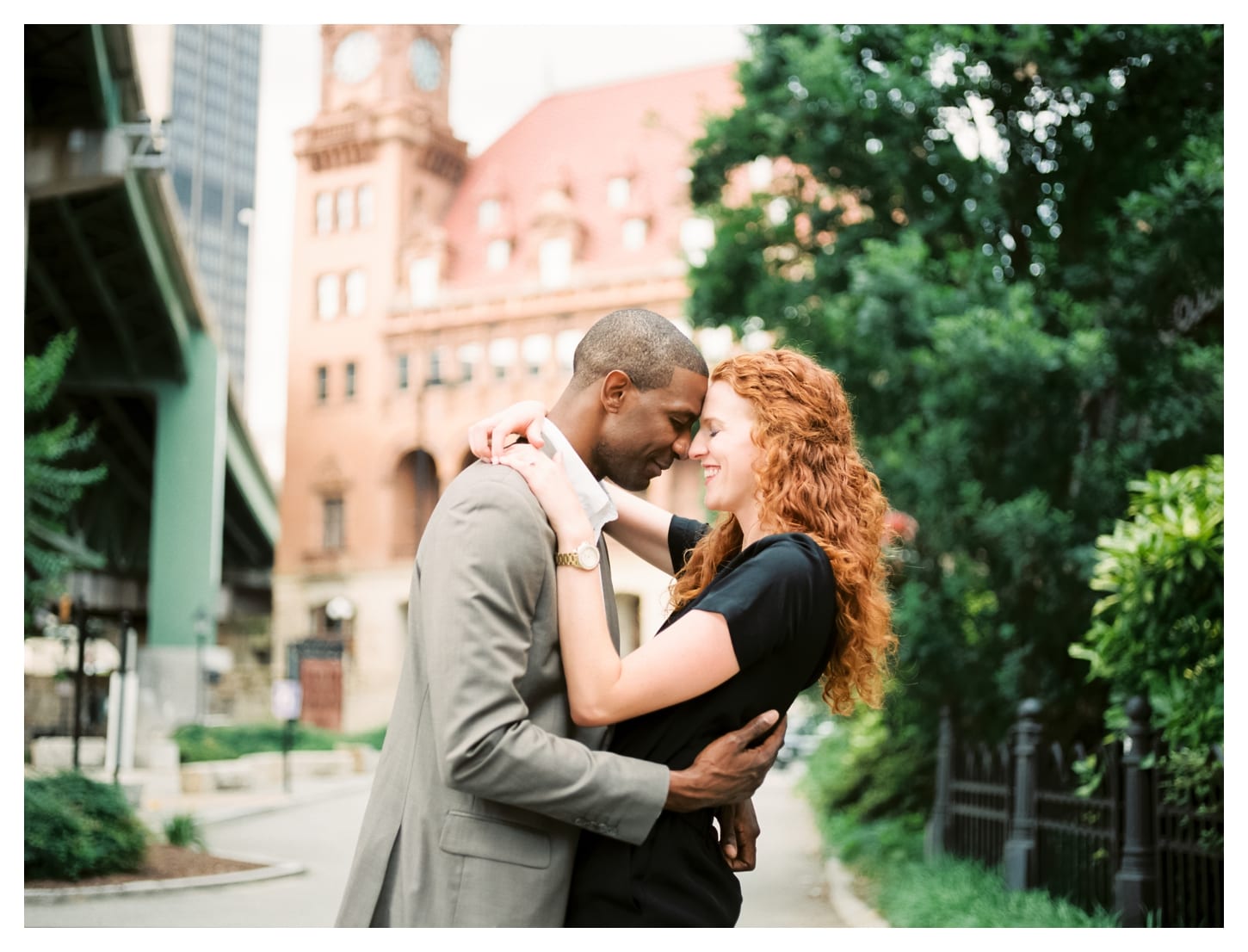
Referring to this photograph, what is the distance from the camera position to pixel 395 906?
2600 mm

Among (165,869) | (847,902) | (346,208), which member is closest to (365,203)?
(346,208)

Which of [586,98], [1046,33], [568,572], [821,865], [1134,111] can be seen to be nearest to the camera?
[568,572]

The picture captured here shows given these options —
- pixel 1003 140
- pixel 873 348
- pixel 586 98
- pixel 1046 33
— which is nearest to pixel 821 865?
pixel 873 348

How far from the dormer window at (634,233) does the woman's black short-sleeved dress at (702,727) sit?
31919 millimetres

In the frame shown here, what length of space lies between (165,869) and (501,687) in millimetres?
10629

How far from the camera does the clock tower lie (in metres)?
31.6

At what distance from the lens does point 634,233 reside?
114ft

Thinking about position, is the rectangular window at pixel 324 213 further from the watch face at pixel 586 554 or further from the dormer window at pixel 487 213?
the watch face at pixel 586 554

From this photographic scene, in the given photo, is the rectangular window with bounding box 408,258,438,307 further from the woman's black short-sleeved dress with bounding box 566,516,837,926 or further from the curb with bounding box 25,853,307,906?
the woman's black short-sleeved dress with bounding box 566,516,837,926

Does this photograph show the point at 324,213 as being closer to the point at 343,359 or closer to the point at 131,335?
the point at 343,359

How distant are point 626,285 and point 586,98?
518cm

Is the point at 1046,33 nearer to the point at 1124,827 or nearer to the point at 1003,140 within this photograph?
the point at 1003,140

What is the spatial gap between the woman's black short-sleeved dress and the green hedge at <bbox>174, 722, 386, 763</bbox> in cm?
2286

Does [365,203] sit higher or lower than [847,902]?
higher
